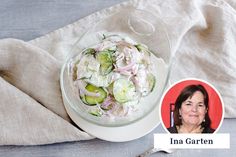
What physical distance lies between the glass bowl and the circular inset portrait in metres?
0.05

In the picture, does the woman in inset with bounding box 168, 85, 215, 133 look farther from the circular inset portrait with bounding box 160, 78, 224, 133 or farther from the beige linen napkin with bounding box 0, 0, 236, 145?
the beige linen napkin with bounding box 0, 0, 236, 145

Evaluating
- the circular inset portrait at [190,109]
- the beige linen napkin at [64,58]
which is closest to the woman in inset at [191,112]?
the circular inset portrait at [190,109]

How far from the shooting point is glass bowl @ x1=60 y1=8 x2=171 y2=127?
54 centimetres

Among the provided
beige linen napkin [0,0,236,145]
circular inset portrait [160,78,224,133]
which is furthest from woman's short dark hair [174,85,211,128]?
beige linen napkin [0,0,236,145]

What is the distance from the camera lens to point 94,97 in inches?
20.7

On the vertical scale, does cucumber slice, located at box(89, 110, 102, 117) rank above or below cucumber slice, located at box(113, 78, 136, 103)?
below

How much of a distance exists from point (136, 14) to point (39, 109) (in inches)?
7.6

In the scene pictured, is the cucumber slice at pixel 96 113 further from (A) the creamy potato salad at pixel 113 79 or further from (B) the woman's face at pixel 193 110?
(B) the woman's face at pixel 193 110

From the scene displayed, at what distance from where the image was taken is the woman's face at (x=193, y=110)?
474 mm

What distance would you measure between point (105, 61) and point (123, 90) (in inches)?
1.7

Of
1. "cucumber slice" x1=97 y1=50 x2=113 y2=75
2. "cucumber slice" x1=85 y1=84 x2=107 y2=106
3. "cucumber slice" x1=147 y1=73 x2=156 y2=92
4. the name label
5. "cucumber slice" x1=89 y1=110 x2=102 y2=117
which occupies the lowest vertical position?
the name label

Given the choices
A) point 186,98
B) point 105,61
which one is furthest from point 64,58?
point 186,98

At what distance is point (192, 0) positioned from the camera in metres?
0.65

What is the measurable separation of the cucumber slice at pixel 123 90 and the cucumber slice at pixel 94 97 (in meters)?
0.01
